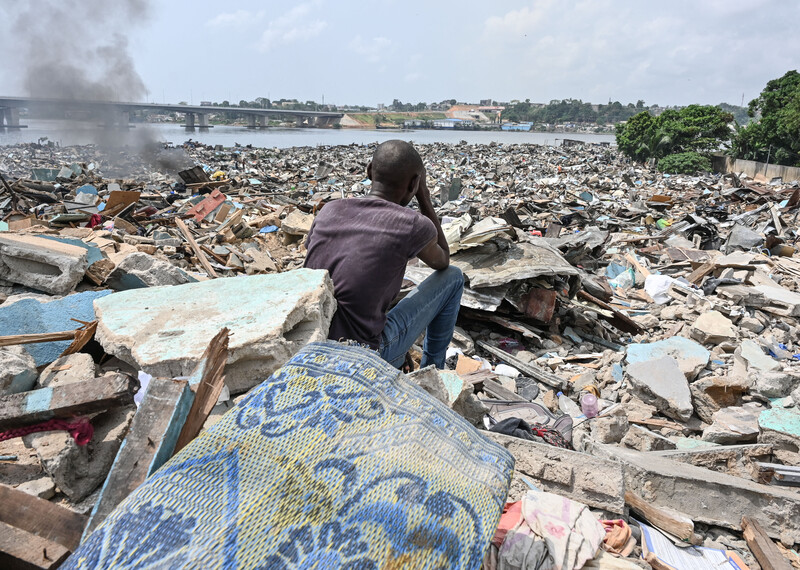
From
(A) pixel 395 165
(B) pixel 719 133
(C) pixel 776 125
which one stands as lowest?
(A) pixel 395 165

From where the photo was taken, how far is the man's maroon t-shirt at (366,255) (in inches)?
87.0

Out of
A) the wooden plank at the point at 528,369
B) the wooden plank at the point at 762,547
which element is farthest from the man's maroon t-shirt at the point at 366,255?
the wooden plank at the point at 528,369

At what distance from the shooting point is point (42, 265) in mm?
2854

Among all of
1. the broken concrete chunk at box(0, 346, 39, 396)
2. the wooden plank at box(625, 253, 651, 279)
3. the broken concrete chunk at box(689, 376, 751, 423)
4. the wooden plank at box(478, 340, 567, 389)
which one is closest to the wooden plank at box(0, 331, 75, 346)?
the broken concrete chunk at box(0, 346, 39, 396)

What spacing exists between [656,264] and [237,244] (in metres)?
6.46

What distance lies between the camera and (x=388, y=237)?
2.21 m

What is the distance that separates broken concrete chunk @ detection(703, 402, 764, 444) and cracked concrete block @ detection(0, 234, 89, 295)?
13.2 feet

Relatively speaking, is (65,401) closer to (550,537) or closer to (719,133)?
(550,537)

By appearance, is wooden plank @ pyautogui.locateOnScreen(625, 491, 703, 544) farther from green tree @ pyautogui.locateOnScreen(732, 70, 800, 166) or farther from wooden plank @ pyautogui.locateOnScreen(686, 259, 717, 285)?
green tree @ pyautogui.locateOnScreen(732, 70, 800, 166)

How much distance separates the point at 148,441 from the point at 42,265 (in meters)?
2.22

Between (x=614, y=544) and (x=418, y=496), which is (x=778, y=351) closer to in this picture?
(x=614, y=544)

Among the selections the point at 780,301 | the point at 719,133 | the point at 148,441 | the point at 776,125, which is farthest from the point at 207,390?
the point at 719,133

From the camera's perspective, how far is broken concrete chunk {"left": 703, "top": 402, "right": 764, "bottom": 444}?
298 centimetres

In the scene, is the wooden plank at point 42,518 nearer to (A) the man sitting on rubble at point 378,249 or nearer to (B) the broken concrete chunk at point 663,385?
(A) the man sitting on rubble at point 378,249
